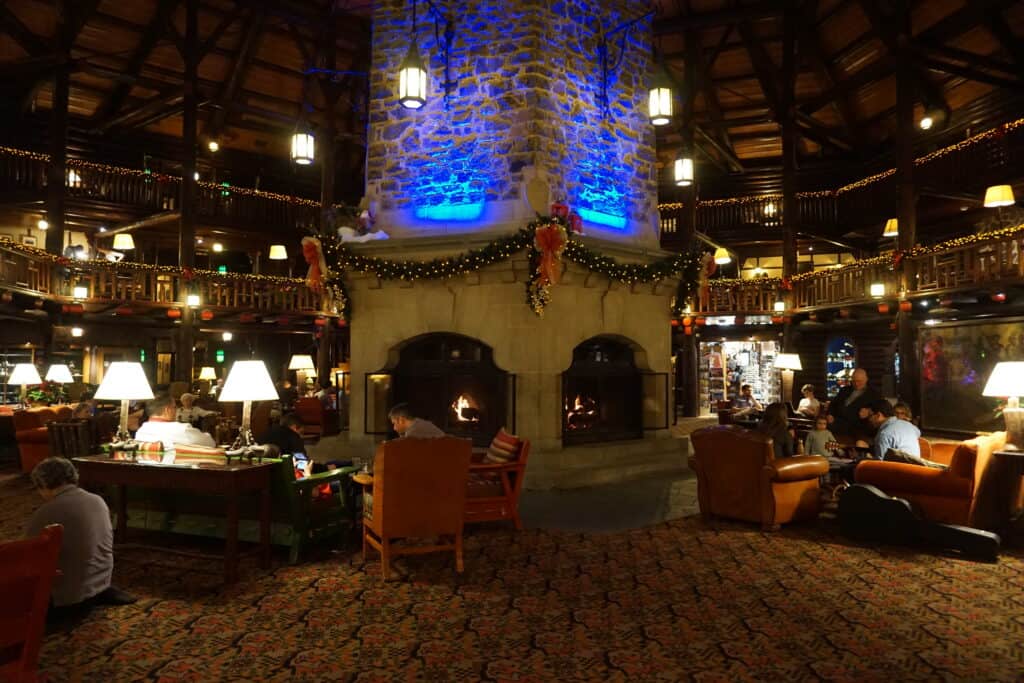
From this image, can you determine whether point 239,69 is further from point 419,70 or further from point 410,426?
point 410,426

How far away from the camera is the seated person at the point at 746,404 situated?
11844 mm

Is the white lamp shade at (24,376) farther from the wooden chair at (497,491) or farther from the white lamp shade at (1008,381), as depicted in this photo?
the white lamp shade at (1008,381)

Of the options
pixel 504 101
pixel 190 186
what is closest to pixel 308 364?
pixel 190 186

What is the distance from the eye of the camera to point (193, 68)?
602 inches

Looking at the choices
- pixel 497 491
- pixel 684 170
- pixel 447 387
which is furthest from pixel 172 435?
pixel 684 170

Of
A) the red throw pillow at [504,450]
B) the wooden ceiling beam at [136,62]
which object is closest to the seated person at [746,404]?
the red throw pillow at [504,450]

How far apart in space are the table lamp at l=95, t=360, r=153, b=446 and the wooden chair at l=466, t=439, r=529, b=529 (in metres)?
2.65

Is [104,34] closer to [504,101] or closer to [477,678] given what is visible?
[504,101]

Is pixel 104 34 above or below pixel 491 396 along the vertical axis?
above

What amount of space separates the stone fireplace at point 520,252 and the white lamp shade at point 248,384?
3.82m

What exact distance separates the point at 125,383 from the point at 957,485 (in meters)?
6.57

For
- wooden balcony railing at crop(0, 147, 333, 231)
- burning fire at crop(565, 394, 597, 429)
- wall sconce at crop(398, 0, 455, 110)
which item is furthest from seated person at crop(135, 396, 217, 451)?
wooden balcony railing at crop(0, 147, 333, 231)

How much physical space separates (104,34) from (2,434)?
32.8 feet

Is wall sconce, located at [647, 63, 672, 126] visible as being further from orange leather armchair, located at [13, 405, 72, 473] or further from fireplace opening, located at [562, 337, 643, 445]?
orange leather armchair, located at [13, 405, 72, 473]
